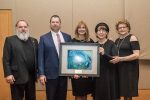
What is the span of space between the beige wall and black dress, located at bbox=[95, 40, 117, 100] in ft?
5.49

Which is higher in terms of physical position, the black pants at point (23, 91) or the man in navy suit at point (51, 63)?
the man in navy suit at point (51, 63)

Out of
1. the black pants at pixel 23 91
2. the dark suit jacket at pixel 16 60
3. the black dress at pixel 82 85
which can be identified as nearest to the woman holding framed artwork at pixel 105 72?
the black dress at pixel 82 85

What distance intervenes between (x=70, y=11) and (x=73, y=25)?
0.91 ft

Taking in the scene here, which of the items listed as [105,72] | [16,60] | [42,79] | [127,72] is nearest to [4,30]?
[16,60]

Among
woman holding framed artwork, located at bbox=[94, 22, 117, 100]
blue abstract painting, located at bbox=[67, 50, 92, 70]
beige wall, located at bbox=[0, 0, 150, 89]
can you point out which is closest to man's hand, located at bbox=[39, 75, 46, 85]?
blue abstract painting, located at bbox=[67, 50, 92, 70]

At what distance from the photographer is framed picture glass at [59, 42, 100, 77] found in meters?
4.46

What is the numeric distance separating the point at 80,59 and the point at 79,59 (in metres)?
0.01

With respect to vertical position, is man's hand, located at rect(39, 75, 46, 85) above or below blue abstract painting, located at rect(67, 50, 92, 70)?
below

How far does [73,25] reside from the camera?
618 centimetres

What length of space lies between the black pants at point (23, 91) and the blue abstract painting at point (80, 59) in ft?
2.08

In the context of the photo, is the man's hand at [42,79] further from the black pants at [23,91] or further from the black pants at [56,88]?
the black pants at [23,91]

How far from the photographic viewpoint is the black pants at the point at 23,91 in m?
4.44

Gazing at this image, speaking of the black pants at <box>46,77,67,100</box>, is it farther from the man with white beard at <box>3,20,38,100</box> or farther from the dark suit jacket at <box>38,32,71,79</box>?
the man with white beard at <box>3,20,38,100</box>

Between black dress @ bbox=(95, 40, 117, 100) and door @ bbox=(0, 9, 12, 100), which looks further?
door @ bbox=(0, 9, 12, 100)
